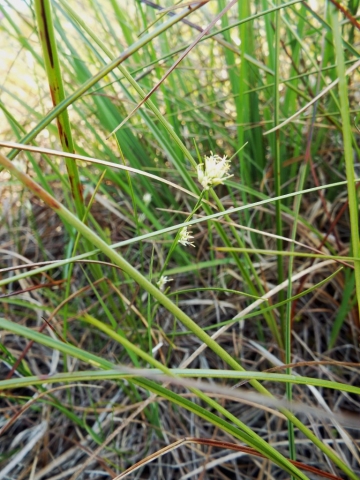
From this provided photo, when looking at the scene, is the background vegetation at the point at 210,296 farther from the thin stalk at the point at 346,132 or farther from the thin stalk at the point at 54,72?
the thin stalk at the point at 346,132

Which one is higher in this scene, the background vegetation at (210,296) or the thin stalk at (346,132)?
the thin stalk at (346,132)

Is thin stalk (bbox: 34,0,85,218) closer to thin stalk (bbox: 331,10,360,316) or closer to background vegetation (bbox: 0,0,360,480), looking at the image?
background vegetation (bbox: 0,0,360,480)

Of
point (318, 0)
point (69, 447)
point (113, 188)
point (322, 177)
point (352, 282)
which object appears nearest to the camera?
point (352, 282)

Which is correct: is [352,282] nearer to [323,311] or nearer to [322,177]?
[323,311]

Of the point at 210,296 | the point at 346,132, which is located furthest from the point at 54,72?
the point at 210,296

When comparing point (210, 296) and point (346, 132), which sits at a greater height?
point (346, 132)

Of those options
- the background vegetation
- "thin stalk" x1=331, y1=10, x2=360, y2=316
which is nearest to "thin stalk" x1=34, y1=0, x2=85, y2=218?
the background vegetation

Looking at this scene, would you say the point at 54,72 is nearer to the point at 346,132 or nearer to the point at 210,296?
the point at 346,132

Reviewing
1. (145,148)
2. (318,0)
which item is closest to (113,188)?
(145,148)

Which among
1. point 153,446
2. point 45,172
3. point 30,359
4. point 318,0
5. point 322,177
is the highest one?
point 318,0

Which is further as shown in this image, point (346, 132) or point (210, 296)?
point (210, 296)

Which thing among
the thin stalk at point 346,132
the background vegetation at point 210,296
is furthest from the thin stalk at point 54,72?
the thin stalk at point 346,132
